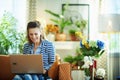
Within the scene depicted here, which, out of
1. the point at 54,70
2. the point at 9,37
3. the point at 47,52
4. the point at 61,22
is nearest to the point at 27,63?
the point at 47,52

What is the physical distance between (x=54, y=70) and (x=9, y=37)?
98 cm

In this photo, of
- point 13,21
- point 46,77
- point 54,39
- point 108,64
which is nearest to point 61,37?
point 54,39

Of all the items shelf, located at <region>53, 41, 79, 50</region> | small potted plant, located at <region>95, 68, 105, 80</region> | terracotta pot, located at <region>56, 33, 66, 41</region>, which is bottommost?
small potted plant, located at <region>95, 68, 105, 80</region>

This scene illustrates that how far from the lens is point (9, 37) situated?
3646mm

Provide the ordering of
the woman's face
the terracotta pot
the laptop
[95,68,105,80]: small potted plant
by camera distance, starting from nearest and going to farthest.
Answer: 1. the laptop
2. the woman's face
3. [95,68,105,80]: small potted plant
4. the terracotta pot

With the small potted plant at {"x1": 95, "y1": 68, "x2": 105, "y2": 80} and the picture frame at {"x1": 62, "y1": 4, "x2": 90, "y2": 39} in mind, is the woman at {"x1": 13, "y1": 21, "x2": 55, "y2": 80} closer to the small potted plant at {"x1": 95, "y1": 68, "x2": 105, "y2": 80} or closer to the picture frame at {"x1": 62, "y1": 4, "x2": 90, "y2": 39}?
the small potted plant at {"x1": 95, "y1": 68, "x2": 105, "y2": 80}

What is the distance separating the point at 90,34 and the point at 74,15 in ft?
1.59

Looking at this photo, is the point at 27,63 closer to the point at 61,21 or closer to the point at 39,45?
the point at 39,45

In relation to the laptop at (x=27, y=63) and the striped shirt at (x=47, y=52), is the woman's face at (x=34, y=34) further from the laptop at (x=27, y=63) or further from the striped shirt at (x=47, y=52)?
the laptop at (x=27, y=63)

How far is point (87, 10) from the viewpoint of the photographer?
5.06 m

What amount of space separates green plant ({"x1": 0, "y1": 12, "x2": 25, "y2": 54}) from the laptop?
1074 millimetres

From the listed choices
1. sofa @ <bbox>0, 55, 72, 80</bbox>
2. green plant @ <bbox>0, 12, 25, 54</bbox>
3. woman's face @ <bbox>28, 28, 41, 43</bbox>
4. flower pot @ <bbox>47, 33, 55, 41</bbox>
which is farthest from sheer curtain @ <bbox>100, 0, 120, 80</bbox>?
woman's face @ <bbox>28, 28, 41, 43</bbox>

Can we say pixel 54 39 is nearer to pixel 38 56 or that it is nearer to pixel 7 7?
pixel 7 7

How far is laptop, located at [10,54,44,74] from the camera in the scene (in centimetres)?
250
